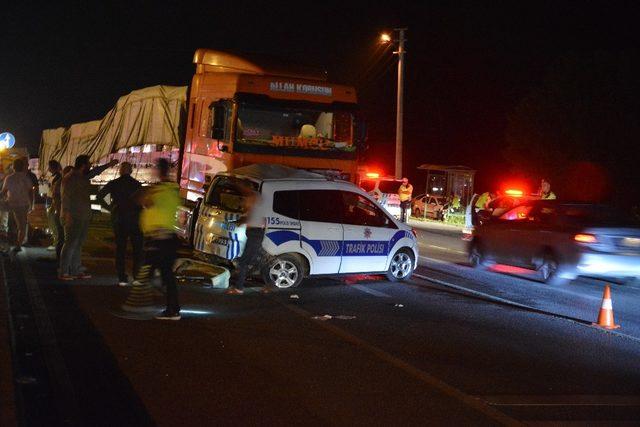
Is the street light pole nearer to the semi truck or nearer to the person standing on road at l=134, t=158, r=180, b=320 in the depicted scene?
the semi truck

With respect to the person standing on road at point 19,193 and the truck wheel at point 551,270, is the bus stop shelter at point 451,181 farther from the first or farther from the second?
the person standing on road at point 19,193

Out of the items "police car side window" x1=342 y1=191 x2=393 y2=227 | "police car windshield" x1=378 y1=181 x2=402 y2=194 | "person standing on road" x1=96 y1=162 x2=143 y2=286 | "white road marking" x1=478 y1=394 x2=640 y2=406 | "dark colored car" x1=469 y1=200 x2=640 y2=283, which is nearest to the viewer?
"white road marking" x1=478 y1=394 x2=640 y2=406

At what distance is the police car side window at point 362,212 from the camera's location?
12.6 meters

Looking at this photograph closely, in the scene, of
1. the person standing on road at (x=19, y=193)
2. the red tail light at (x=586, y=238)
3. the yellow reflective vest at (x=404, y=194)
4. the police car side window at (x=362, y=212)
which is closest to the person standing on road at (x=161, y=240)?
the police car side window at (x=362, y=212)

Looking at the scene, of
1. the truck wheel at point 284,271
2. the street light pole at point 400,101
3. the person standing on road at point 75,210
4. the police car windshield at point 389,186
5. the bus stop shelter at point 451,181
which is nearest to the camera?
the person standing on road at point 75,210

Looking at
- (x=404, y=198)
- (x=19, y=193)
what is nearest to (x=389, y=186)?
(x=404, y=198)

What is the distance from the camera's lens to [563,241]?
45.3 feet

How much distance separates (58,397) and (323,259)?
20.8 ft

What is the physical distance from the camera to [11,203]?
14.1 metres

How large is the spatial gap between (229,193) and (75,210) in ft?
7.53

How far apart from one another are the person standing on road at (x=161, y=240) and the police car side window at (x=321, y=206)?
3.07 metres

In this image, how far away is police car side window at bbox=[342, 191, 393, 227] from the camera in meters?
12.6

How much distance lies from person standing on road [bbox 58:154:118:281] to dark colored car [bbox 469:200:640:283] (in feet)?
26.1

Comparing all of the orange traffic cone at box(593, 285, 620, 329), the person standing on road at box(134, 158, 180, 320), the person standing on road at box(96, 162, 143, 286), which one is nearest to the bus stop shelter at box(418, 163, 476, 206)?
the orange traffic cone at box(593, 285, 620, 329)
